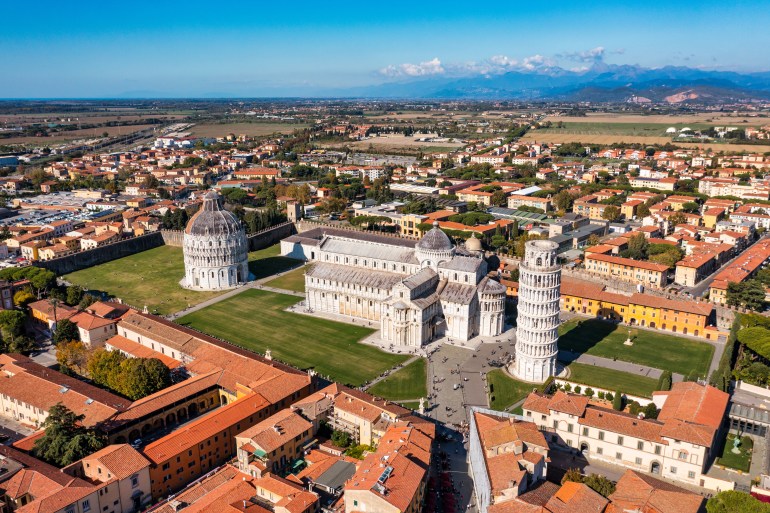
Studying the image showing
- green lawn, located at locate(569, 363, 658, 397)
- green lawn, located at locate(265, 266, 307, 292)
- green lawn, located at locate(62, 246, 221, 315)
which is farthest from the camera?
green lawn, located at locate(265, 266, 307, 292)

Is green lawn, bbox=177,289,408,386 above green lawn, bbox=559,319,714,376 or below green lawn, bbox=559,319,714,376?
above

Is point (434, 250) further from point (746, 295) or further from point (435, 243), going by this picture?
point (746, 295)

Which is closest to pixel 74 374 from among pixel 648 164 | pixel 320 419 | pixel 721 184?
pixel 320 419

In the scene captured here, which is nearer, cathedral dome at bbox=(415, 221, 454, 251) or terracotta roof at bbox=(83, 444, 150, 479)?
terracotta roof at bbox=(83, 444, 150, 479)

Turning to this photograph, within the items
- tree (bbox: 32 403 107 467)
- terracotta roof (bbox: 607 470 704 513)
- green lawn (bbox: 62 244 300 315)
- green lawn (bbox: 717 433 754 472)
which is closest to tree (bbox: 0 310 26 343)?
green lawn (bbox: 62 244 300 315)

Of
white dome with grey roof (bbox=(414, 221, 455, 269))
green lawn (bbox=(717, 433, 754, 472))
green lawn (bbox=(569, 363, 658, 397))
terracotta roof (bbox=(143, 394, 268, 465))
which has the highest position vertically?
white dome with grey roof (bbox=(414, 221, 455, 269))

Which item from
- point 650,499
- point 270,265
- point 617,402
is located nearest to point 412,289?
point 617,402

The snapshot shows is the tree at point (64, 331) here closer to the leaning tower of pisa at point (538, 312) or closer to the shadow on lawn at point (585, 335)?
the leaning tower of pisa at point (538, 312)

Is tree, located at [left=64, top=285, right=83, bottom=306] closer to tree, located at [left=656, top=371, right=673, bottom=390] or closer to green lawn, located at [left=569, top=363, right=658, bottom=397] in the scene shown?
green lawn, located at [left=569, top=363, right=658, bottom=397]
